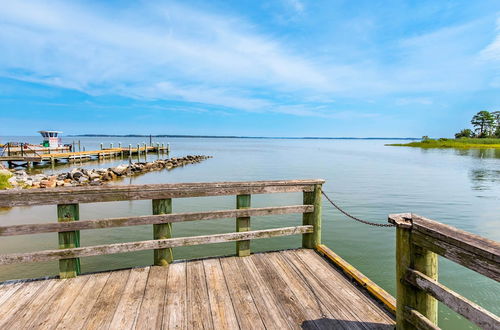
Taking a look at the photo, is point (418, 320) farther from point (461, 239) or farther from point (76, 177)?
point (76, 177)

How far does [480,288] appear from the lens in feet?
21.6

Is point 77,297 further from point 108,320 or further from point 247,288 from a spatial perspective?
point 247,288

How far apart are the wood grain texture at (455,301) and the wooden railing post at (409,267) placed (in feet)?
0.24

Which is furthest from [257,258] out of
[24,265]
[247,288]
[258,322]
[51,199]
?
[24,265]

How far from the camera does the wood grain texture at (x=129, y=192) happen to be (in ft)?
12.4

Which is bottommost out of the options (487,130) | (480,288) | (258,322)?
(480,288)

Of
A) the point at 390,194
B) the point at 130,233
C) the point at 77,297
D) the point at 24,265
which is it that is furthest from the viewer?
the point at 390,194

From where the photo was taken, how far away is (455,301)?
218 centimetres

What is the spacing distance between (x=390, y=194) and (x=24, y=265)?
58.6ft

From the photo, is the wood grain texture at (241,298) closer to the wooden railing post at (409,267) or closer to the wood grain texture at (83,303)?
the wooden railing post at (409,267)

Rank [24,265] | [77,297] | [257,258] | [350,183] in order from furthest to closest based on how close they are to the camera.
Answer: [350,183] < [24,265] < [257,258] < [77,297]

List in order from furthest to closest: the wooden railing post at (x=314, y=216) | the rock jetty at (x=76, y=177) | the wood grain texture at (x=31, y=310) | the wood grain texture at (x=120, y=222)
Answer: the rock jetty at (x=76, y=177), the wooden railing post at (x=314, y=216), the wood grain texture at (x=120, y=222), the wood grain texture at (x=31, y=310)


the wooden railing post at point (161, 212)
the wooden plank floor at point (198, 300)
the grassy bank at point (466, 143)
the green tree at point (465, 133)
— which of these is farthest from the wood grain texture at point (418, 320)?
the green tree at point (465, 133)

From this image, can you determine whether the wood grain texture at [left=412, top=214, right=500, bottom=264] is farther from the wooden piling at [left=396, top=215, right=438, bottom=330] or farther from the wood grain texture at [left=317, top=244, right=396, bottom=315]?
the wood grain texture at [left=317, top=244, right=396, bottom=315]
